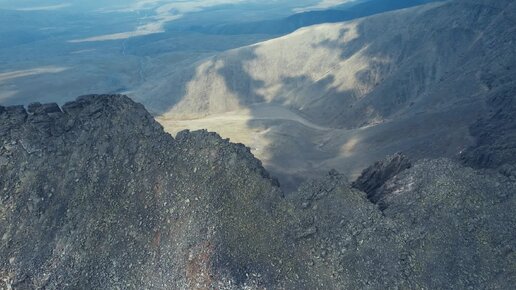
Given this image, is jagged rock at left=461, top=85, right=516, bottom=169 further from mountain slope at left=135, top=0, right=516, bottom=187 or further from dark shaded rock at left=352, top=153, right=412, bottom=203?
dark shaded rock at left=352, top=153, right=412, bottom=203

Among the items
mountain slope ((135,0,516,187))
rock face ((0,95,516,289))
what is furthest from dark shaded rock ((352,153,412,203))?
mountain slope ((135,0,516,187))

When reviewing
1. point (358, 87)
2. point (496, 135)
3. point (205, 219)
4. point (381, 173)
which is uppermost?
point (205, 219)

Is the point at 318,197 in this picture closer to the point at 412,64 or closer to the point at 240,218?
the point at 240,218

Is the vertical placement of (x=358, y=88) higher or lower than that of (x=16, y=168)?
lower

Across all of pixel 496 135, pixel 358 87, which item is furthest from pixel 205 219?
pixel 358 87

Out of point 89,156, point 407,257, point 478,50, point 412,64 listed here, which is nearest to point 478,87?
point 478,50

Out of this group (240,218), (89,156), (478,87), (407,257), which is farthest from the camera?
(478,87)

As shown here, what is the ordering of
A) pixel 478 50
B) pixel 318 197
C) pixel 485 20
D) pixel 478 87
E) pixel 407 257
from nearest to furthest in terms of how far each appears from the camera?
pixel 407 257 → pixel 318 197 → pixel 478 87 → pixel 478 50 → pixel 485 20

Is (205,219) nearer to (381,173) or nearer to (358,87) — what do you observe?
(381,173)
